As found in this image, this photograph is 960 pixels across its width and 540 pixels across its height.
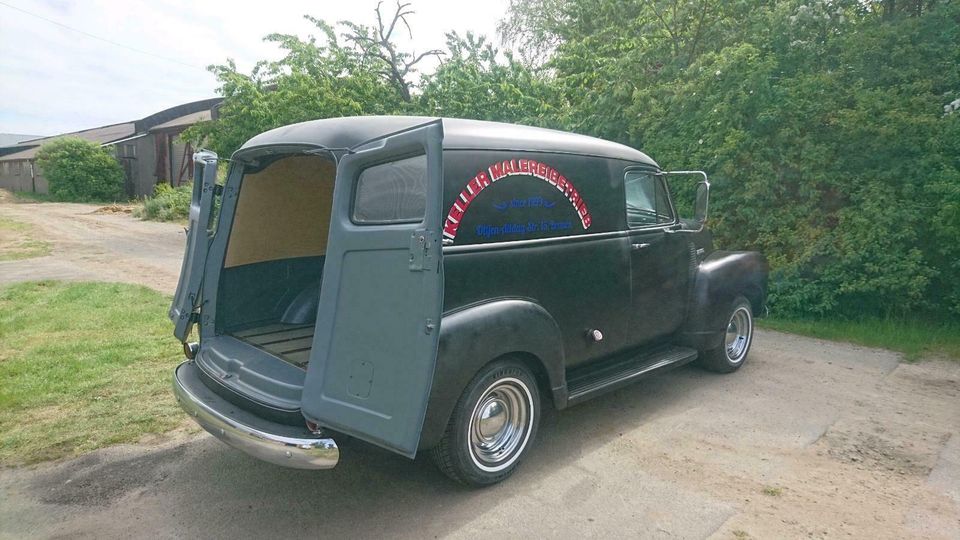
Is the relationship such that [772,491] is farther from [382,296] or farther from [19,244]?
[19,244]

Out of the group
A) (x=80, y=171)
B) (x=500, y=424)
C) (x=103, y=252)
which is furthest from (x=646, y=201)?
(x=80, y=171)

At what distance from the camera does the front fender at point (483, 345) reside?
9.95ft

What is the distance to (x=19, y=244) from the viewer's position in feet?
50.1

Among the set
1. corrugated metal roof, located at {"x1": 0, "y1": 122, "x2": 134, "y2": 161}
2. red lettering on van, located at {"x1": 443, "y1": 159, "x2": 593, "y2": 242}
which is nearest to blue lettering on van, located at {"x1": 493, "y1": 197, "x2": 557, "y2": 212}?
red lettering on van, located at {"x1": 443, "y1": 159, "x2": 593, "y2": 242}

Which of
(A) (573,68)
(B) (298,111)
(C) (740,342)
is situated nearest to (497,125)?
(C) (740,342)

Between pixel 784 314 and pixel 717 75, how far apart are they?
3327 mm

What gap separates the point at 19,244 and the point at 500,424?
54.3ft

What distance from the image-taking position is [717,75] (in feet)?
27.3

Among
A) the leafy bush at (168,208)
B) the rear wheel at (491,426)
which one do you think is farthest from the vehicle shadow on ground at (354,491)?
the leafy bush at (168,208)

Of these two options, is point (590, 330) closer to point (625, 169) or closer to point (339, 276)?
point (625, 169)

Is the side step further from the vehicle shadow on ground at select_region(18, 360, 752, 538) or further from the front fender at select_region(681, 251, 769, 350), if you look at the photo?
the vehicle shadow on ground at select_region(18, 360, 752, 538)

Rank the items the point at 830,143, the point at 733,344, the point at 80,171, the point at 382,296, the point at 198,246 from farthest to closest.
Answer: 1. the point at 80,171
2. the point at 830,143
3. the point at 733,344
4. the point at 198,246
5. the point at 382,296

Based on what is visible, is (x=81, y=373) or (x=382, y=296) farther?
(x=81, y=373)

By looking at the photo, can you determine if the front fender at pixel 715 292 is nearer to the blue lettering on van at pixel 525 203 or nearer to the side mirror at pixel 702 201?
the side mirror at pixel 702 201
